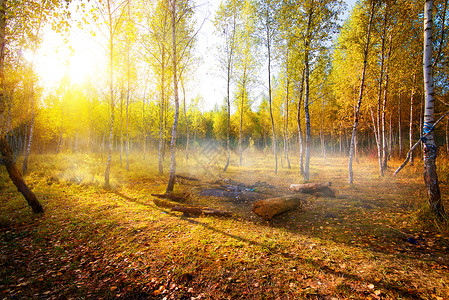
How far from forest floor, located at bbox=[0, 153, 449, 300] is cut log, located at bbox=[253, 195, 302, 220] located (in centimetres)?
24

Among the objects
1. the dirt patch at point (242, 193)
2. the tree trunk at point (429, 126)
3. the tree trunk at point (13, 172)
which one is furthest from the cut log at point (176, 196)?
the tree trunk at point (429, 126)

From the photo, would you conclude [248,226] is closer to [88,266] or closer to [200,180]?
[88,266]

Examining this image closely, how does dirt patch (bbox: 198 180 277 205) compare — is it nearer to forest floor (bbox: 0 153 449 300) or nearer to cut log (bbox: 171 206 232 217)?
forest floor (bbox: 0 153 449 300)

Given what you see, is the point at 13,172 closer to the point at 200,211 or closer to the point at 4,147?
the point at 4,147

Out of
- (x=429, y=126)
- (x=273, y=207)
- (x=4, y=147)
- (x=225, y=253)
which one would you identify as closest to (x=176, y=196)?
(x=273, y=207)

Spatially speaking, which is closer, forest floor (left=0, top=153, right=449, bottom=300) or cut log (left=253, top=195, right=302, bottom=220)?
forest floor (left=0, top=153, right=449, bottom=300)

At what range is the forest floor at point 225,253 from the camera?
3051mm

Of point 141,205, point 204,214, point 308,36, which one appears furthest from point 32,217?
point 308,36

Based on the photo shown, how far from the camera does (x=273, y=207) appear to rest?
6.88 meters

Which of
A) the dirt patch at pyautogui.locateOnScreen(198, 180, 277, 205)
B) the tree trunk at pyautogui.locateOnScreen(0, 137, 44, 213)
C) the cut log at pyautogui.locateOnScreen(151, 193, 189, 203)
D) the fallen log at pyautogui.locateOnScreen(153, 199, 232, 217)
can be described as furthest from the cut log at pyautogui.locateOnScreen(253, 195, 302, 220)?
the tree trunk at pyautogui.locateOnScreen(0, 137, 44, 213)

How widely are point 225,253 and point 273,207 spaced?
3357 mm

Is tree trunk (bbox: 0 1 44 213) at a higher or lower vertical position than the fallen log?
higher

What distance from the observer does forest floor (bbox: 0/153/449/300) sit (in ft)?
10.0

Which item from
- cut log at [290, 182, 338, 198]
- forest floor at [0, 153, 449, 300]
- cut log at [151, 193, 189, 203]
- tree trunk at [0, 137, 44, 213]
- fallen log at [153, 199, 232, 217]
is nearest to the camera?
forest floor at [0, 153, 449, 300]
